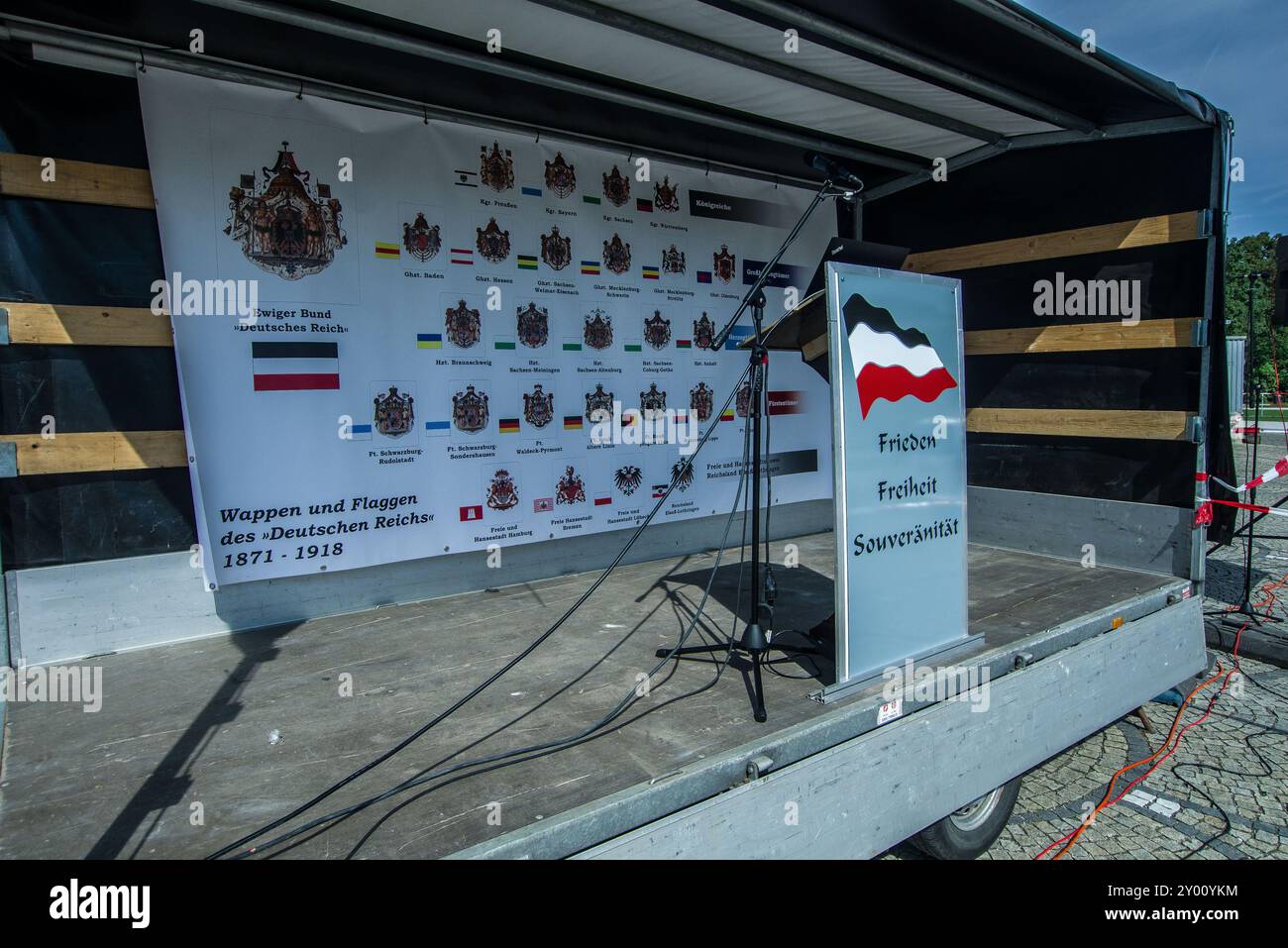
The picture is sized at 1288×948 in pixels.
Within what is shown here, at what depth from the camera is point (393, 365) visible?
157 inches

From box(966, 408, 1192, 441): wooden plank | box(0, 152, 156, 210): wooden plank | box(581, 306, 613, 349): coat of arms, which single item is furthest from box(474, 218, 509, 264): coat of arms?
box(966, 408, 1192, 441): wooden plank

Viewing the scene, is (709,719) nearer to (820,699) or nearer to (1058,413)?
(820,699)

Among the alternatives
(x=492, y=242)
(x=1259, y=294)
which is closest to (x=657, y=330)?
(x=492, y=242)

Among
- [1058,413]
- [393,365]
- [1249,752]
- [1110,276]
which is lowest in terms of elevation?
[1249,752]

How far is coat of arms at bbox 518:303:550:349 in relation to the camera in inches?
175

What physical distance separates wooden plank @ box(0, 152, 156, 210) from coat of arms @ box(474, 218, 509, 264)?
1.63 metres

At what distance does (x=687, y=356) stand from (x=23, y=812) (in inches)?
166

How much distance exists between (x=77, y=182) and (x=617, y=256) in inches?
114

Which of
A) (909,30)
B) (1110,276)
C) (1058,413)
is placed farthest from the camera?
(1058,413)

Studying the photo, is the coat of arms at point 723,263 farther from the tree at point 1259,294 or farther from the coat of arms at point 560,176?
the tree at point 1259,294

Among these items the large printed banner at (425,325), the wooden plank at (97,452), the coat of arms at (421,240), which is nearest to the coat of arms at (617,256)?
the large printed banner at (425,325)

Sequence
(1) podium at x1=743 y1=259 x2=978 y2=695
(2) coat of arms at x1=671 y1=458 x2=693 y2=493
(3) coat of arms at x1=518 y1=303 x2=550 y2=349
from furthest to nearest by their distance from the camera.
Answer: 1. (2) coat of arms at x1=671 y1=458 x2=693 y2=493
2. (3) coat of arms at x1=518 y1=303 x2=550 y2=349
3. (1) podium at x1=743 y1=259 x2=978 y2=695

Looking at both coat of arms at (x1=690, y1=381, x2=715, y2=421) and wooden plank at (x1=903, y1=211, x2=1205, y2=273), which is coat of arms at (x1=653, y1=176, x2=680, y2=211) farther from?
wooden plank at (x1=903, y1=211, x2=1205, y2=273)
